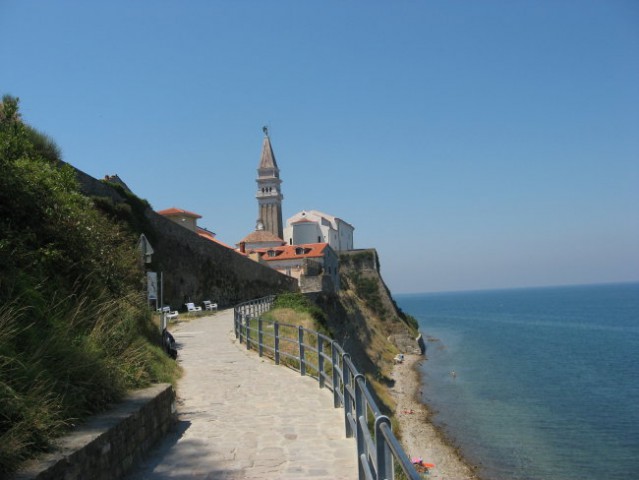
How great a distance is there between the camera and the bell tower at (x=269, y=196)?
8900 cm

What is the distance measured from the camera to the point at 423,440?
23.3 meters

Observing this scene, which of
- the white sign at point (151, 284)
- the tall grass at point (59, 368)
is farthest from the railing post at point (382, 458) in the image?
the white sign at point (151, 284)

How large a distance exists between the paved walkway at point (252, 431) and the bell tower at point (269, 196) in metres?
75.9

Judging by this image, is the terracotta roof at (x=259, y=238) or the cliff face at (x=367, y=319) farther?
the terracotta roof at (x=259, y=238)

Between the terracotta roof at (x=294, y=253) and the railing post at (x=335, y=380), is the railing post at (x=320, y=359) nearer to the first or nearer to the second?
the railing post at (x=335, y=380)

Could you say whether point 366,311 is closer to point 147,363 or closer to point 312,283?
point 312,283

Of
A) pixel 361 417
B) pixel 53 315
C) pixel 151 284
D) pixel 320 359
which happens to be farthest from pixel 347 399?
pixel 151 284

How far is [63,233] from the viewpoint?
9422 mm

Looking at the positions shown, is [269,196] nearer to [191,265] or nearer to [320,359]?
[191,265]

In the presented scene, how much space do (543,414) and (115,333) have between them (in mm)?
26190

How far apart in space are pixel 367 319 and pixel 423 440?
3505 centimetres

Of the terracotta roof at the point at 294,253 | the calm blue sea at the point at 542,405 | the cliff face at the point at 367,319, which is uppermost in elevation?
the terracotta roof at the point at 294,253

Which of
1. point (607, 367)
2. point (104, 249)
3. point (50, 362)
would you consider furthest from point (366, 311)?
point (50, 362)

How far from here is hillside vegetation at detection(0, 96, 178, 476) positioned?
5016 millimetres
